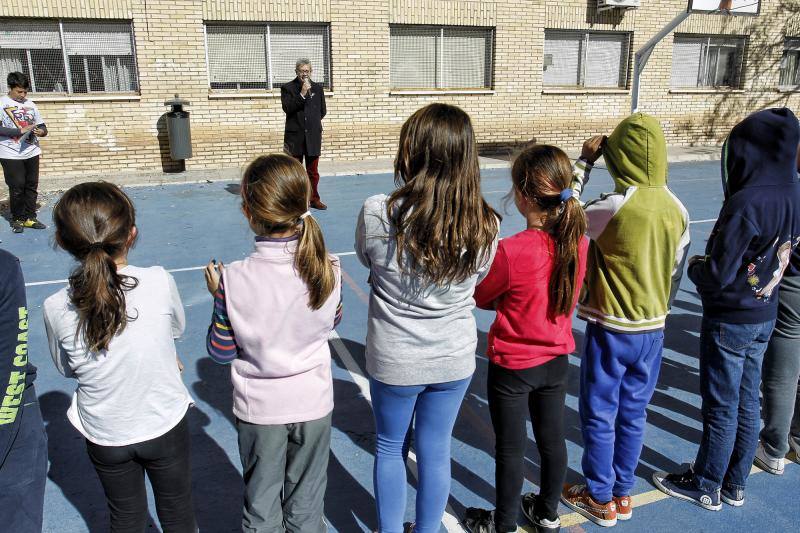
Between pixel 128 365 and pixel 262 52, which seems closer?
pixel 128 365

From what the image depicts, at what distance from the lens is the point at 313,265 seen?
2.20 metres

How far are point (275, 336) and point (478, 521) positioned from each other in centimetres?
135

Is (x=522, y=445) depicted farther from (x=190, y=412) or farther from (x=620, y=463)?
(x=190, y=412)

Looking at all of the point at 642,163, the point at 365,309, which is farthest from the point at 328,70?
the point at 642,163

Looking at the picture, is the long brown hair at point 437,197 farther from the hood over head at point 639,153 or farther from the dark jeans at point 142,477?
the dark jeans at point 142,477

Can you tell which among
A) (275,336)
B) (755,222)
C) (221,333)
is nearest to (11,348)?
(221,333)

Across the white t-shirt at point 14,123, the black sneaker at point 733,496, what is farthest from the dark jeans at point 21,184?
the black sneaker at point 733,496

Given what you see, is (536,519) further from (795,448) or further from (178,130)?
(178,130)

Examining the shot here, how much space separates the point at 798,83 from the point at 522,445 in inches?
786

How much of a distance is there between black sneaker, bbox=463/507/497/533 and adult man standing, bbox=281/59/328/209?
7.24m

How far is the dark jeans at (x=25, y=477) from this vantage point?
1.90 meters

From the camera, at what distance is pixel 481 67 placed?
1501 centimetres

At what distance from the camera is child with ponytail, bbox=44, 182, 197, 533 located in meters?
2.06

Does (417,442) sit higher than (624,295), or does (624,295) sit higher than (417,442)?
(624,295)
